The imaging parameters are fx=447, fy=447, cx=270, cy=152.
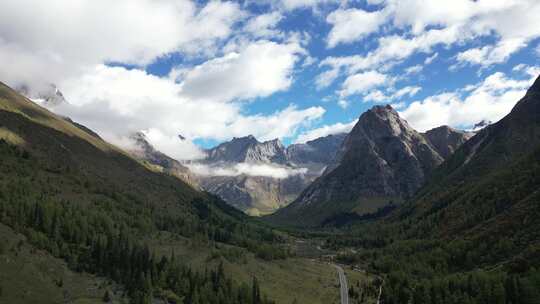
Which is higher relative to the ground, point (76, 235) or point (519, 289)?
point (76, 235)

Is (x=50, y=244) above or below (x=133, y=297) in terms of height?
above

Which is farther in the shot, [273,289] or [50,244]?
[273,289]

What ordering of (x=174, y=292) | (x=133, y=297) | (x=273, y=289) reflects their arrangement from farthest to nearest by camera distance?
(x=273, y=289) < (x=174, y=292) < (x=133, y=297)

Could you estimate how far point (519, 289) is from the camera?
150000mm

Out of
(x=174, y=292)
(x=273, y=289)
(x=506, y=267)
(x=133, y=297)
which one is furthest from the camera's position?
(x=273, y=289)

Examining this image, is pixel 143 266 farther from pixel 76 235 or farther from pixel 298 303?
pixel 298 303

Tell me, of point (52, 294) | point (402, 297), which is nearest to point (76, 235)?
point (52, 294)

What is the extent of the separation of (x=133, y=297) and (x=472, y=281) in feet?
407

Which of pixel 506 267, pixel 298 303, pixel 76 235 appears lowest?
pixel 298 303

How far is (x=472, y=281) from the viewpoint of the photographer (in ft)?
554

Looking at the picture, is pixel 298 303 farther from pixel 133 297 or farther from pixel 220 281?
pixel 133 297

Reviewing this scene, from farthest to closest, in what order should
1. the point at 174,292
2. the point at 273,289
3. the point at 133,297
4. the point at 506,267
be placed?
the point at 273,289 → the point at 506,267 → the point at 174,292 → the point at 133,297

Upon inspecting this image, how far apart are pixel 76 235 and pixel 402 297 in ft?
453

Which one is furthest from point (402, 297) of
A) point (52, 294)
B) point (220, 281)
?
point (52, 294)
